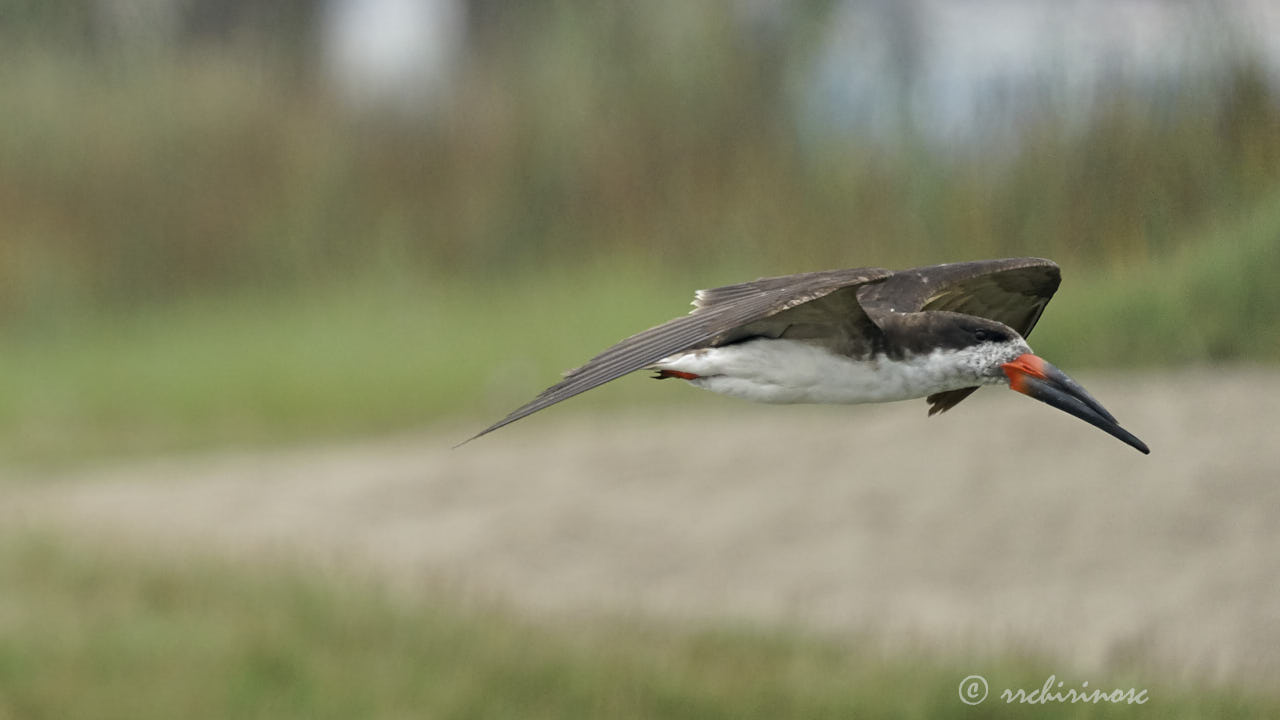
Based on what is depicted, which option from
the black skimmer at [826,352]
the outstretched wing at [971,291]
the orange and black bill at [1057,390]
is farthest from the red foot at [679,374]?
the orange and black bill at [1057,390]

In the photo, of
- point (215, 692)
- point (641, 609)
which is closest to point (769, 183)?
point (641, 609)

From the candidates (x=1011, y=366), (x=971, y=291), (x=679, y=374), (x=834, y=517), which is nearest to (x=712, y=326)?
(x=679, y=374)

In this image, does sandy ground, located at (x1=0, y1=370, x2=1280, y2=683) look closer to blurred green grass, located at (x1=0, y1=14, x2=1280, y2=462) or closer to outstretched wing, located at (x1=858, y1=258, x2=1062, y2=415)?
blurred green grass, located at (x1=0, y1=14, x2=1280, y2=462)

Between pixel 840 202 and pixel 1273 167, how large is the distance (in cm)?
206

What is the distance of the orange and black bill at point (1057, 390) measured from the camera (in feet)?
10.0

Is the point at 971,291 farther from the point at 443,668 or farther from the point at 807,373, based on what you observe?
the point at 443,668

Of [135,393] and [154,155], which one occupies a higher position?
[154,155]

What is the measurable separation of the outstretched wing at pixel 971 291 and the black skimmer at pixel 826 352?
20 centimetres

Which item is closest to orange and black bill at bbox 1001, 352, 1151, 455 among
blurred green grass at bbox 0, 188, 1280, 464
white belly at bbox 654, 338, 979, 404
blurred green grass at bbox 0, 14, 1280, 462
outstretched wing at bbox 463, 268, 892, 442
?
white belly at bbox 654, 338, 979, 404

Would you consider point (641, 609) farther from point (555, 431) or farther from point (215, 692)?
point (555, 431)

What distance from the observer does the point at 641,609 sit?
24.9ft

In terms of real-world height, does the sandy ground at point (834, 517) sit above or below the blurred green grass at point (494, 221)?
below

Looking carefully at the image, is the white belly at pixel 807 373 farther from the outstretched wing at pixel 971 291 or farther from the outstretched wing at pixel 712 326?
the outstretched wing at pixel 971 291

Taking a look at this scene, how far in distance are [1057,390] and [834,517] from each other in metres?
5.40
